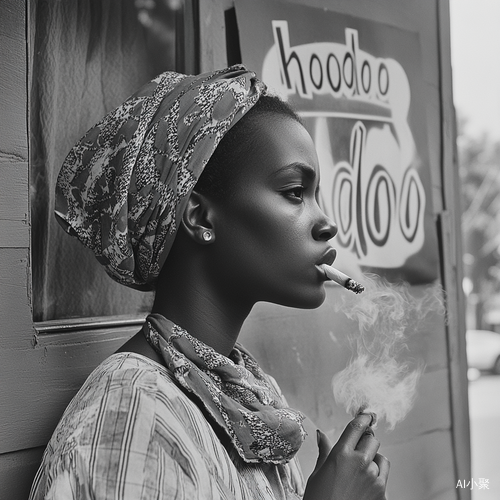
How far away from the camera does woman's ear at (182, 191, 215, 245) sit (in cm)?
141

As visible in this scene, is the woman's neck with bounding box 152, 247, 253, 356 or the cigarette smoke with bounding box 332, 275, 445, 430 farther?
the cigarette smoke with bounding box 332, 275, 445, 430

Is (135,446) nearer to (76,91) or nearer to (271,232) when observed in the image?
(271,232)

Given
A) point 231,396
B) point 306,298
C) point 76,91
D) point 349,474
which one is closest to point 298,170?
point 306,298

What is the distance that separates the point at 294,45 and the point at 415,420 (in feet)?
5.20

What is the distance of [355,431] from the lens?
4.62 feet

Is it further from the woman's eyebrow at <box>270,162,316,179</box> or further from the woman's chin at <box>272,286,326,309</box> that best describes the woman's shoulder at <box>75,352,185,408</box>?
the woman's eyebrow at <box>270,162,316,179</box>

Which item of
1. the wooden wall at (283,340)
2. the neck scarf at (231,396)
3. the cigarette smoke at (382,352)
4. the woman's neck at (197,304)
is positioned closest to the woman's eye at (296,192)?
the woman's neck at (197,304)

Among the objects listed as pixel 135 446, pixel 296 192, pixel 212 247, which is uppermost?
pixel 296 192

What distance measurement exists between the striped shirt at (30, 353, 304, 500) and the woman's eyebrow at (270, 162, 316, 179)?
0.46 meters

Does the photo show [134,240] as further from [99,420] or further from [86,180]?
[99,420]

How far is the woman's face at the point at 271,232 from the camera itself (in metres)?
1.40

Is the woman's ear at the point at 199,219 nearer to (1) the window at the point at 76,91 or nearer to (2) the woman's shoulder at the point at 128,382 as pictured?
(2) the woman's shoulder at the point at 128,382

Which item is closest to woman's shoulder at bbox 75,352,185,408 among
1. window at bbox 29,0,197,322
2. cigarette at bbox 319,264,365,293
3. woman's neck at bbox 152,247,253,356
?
woman's neck at bbox 152,247,253,356

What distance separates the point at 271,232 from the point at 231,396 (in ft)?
1.11
